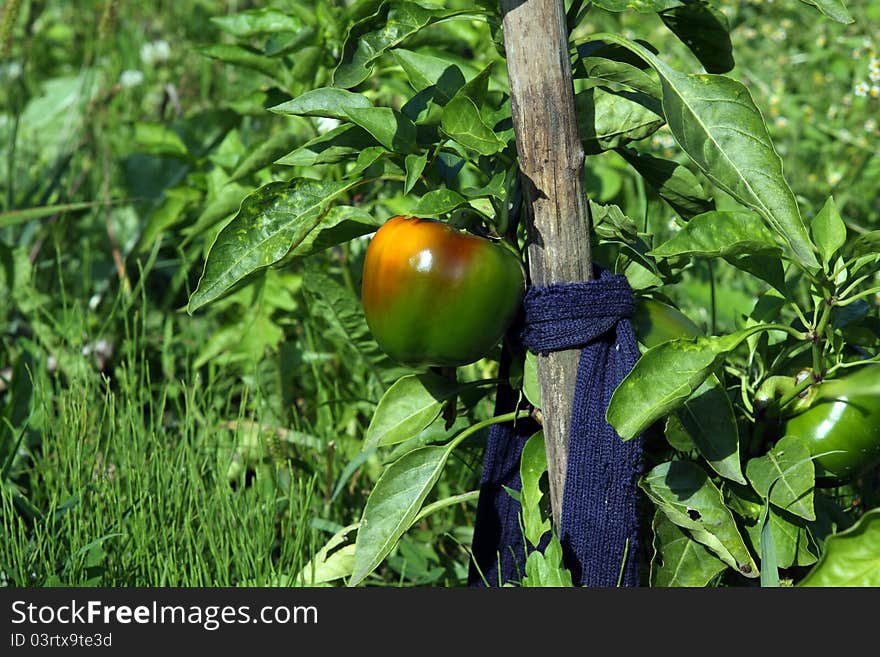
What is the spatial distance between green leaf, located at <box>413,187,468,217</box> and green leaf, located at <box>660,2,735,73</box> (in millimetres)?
381

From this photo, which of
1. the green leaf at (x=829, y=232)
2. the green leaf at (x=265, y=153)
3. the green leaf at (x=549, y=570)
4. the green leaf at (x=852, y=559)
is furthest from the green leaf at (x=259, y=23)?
the green leaf at (x=852, y=559)

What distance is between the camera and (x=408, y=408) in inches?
51.0

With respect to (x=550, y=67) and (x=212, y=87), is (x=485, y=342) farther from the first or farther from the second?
(x=212, y=87)

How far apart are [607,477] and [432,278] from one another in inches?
12.4

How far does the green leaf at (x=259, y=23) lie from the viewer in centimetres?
192

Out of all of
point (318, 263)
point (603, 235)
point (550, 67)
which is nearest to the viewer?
point (550, 67)

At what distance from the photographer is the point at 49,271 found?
2494mm

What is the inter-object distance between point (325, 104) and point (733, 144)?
47 centimetres

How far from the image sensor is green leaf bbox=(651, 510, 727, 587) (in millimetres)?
1202

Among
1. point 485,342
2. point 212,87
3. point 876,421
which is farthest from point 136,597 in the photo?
point 212,87

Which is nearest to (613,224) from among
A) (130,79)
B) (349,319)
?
(349,319)

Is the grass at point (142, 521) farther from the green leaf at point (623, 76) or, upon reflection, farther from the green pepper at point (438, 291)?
the green leaf at point (623, 76)

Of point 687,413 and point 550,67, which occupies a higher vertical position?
point 550,67

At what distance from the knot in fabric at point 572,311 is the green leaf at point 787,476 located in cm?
25
